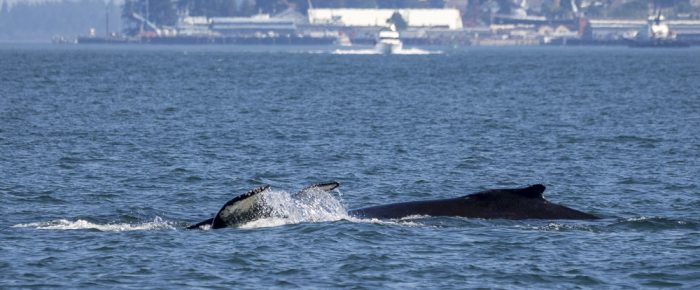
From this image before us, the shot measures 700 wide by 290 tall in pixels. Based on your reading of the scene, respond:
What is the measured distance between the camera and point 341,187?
29969 mm

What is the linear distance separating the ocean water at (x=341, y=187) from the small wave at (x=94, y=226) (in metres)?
0.05

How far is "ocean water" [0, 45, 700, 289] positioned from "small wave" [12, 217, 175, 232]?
50mm

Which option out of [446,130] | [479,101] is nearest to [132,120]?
[446,130]

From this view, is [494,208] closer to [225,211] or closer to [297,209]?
[297,209]

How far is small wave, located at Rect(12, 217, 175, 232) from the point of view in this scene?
2305cm

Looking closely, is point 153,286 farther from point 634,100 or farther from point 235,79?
point 235,79

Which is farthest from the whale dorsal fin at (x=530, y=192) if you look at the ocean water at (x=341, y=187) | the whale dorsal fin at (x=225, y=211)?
the whale dorsal fin at (x=225, y=211)

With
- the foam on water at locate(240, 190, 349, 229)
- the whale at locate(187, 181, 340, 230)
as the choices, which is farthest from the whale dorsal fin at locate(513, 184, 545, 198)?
the whale at locate(187, 181, 340, 230)

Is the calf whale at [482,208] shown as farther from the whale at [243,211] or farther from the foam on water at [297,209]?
the foam on water at [297,209]

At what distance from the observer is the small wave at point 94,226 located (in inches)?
907

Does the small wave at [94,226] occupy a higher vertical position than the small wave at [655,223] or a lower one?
lower

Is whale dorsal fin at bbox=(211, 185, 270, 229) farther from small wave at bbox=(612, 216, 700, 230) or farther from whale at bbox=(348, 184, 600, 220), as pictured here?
small wave at bbox=(612, 216, 700, 230)

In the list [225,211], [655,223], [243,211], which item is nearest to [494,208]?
[655,223]

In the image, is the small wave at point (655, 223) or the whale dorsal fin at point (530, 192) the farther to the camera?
the small wave at point (655, 223)
